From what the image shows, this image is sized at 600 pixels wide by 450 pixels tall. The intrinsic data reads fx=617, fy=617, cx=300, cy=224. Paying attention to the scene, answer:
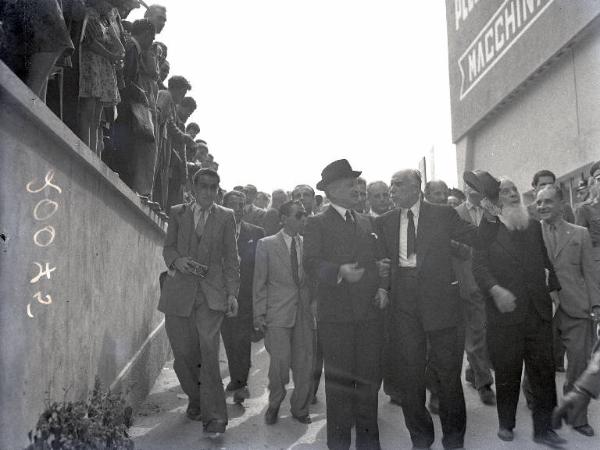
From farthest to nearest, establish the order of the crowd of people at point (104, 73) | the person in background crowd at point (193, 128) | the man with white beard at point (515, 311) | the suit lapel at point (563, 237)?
the person in background crowd at point (193, 128), the suit lapel at point (563, 237), the man with white beard at point (515, 311), the crowd of people at point (104, 73)

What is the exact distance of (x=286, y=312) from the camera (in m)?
6.11

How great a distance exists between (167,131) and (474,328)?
5574 millimetres

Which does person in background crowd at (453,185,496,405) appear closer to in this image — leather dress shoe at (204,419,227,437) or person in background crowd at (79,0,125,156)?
leather dress shoe at (204,419,227,437)

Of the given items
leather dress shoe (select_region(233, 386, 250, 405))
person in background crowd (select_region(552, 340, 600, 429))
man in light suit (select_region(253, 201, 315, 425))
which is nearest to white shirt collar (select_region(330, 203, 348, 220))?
man in light suit (select_region(253, 201, 315, 425))

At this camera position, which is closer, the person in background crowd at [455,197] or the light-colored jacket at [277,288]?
the light-colored jacket at [277,288]

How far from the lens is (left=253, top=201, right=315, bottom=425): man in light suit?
591 cm

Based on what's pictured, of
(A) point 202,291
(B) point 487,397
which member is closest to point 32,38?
(A) point 202,291

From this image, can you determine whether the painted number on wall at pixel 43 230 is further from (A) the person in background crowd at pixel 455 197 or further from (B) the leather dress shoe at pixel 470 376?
(A) the person in background crowd at pixel 455 197

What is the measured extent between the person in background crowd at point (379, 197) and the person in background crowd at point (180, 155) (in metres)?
4.02

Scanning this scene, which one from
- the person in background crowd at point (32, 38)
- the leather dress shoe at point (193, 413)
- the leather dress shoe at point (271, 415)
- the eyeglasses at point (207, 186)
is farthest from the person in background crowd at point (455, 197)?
the person in background crowd at point (32, 38)

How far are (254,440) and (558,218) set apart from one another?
11.0 ft

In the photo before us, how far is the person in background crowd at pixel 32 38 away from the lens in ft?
12.0

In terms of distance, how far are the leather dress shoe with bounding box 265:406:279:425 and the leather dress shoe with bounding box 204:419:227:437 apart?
67cm

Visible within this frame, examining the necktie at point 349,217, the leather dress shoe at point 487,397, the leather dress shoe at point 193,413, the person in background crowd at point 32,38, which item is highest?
the person in background crowd at point 32,38
